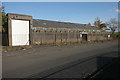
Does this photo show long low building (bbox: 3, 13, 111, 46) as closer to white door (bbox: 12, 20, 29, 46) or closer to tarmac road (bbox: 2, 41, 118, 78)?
white door (bbox: 12, 20, 29, 46)

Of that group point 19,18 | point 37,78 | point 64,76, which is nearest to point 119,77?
point 64,76

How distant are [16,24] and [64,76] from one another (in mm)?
18177

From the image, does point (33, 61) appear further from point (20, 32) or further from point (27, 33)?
point (27, 33)

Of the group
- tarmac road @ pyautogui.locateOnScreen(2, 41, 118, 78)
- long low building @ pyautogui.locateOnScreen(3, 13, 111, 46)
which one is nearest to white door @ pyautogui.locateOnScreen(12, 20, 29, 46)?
long low building @ pyautogui.locateOnScreen(3, 13, 111, 46)

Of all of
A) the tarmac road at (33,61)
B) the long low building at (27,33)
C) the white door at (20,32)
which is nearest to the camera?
the tarmac road at (33,61)

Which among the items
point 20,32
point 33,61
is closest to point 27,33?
point 20,32

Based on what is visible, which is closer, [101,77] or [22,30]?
[101,77]

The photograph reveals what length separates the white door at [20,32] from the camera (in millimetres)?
21359

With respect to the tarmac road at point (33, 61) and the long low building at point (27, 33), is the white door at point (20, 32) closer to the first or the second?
the long low building at point (27, 33)

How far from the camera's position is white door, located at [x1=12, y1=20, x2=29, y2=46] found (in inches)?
841

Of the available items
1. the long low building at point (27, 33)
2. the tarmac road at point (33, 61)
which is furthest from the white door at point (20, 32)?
the tarmac road at point (33, 61)

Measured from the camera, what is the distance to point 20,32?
73.2ft

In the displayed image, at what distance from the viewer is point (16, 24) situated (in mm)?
21797

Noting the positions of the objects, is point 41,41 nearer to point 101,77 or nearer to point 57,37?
point 57,37
